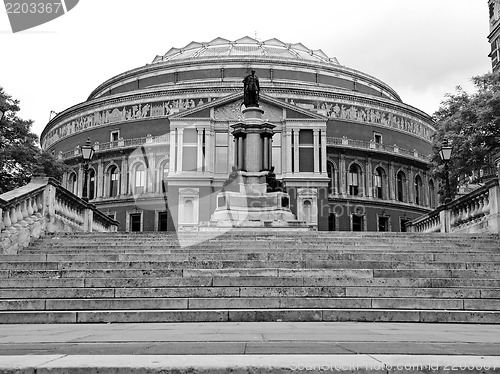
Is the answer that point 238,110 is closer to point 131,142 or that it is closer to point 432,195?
point 131,142

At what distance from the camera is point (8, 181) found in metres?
33.2

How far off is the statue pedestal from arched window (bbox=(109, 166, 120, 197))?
35.2 m

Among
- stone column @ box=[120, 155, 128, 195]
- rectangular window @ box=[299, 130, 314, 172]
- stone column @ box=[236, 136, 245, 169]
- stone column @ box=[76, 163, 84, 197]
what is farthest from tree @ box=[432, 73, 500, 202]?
stone column @ box=[76, 163, 84, 197]

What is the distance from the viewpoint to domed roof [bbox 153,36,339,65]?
72.0 meters

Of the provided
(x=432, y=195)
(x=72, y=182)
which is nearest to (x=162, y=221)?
(x=72, y=182)

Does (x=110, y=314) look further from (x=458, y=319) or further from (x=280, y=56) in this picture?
(x=280, y=56)

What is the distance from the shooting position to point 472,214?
63.3ft

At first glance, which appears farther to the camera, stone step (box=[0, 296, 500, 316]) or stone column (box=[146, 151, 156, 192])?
stone column (box=[146, 151, 156, 192])

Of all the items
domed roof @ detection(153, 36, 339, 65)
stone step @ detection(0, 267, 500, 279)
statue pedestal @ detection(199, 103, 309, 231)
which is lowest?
stone step @ detection(0, 267, 500, 279)

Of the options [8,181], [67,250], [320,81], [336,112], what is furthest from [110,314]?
[320,81]

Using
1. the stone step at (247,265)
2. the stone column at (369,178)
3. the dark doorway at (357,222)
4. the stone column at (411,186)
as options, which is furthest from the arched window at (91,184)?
the stone step at (247,265)

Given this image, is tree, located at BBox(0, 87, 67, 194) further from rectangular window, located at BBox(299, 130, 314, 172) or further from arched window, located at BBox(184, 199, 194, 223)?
rectangular window, located at BBox(299, 130, 314, 172)

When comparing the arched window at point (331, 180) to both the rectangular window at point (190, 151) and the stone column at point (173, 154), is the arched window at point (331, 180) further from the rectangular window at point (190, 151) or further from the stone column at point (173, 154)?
the stone column at point (173, 154)

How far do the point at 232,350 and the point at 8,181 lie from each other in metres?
31.0
